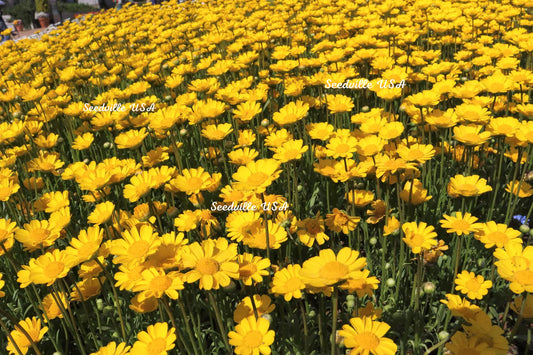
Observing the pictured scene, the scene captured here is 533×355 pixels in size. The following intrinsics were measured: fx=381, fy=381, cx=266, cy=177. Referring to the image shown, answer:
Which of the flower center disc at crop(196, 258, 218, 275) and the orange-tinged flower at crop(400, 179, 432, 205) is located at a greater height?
the flower center disc at crop(196, 258, 218, 275)

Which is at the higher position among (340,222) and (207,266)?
(207,266)

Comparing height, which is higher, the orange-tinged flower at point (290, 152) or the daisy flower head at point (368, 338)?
the orange-tinged flower at point (290, 152)

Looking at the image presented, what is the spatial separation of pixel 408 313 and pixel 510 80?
213 centimetres

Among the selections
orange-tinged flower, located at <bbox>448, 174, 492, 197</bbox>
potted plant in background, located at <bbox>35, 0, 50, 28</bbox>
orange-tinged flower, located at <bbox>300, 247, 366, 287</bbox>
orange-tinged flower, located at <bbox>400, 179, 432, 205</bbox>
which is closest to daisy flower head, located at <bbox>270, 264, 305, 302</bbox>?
orange-tinged flower, located at <bbox>300, 247, 366, 287</bbox>

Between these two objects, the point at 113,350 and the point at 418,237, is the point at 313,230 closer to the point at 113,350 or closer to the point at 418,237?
the point at 418,237

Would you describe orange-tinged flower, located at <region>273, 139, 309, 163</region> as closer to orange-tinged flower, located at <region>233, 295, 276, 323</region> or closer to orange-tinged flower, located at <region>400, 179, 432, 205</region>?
Answer: orange-tinged flower, located at <region>400, 179, 432, 205</region>

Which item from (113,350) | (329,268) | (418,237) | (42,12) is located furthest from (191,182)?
(42,12)

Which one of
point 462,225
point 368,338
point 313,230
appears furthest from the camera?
point 313,230

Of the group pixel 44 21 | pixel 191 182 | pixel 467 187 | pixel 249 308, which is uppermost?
pixel 44 21

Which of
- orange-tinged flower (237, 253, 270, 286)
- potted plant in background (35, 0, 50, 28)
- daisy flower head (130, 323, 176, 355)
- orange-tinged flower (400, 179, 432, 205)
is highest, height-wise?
potted plant in background (35, 0, 50, 28)

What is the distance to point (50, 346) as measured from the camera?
2455 millimetres

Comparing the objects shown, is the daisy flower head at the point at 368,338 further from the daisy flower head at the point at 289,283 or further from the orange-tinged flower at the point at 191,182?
the orange-tinged flower at the point at 191,182

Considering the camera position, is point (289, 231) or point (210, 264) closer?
point (210, 264)

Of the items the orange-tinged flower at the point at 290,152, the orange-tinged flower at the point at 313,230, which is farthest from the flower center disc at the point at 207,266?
the orange-tinged flower at the point at 290,152
